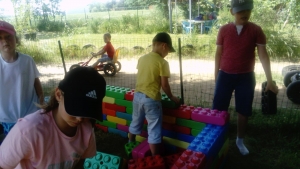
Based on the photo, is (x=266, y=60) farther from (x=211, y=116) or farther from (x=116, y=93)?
(x=116, y=93)

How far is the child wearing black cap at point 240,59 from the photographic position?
2809 mm

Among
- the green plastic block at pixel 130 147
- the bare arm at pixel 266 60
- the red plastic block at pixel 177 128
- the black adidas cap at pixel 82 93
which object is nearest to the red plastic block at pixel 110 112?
the green plastic block at pixel 130 147

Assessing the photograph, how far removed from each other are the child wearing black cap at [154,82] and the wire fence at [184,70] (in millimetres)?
1379

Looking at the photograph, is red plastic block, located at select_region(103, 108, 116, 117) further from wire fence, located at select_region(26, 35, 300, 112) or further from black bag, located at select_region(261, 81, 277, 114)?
black bag, located at select_region(261, 81, 277, 114)

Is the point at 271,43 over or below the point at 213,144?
over

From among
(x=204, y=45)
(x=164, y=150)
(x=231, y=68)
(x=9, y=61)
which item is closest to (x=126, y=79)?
(x=204, y=45)

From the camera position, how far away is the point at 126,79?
6969mm

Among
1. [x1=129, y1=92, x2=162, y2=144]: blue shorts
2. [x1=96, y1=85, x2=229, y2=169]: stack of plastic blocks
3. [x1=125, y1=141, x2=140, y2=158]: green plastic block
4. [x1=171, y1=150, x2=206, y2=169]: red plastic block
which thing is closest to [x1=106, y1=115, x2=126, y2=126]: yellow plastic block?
[x1=96, y1=85, x2=229, y2=169]: stack of plastic blocks

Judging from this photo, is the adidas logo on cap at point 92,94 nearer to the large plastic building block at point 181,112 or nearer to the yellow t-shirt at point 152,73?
the yellow t-shirt at point 152,73

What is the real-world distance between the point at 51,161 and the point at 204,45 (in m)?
8.04

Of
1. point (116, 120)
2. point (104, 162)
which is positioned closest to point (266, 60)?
point (104, 162)

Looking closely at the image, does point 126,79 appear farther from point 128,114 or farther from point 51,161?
point 51,161

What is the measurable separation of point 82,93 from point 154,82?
174 cm

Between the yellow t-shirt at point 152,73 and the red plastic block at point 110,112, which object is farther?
the red plastic block at point 110,112
